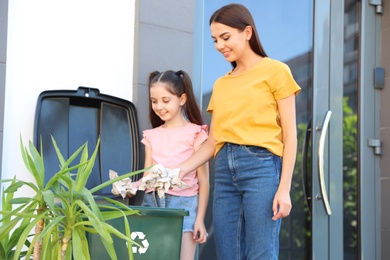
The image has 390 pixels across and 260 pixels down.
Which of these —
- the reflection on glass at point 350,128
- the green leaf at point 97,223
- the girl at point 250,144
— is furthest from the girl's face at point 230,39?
the reflection on glass at point 350,128

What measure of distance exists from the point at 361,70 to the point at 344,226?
3.03 feet

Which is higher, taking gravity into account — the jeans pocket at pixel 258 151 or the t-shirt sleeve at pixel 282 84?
the t-shirt sleeve at pixel 282 84

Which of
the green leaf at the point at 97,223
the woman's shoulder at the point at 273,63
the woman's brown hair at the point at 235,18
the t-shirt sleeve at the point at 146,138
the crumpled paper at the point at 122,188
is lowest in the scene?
the green leaf at the point at 97,223

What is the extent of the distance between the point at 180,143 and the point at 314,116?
4.09ft

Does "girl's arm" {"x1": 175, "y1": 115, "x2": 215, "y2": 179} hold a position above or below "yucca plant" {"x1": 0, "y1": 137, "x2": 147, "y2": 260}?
above

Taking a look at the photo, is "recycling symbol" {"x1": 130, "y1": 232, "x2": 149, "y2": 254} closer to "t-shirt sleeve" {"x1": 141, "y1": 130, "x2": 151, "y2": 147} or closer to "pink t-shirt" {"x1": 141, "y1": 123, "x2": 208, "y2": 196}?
"pink t-shirt" {"x1": 141, "y1": 123, "x2": 208, "y2": 196}

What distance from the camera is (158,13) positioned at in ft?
13.0

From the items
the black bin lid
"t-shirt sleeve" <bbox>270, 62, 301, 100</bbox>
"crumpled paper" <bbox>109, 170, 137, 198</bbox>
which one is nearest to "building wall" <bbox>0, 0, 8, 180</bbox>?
Answer: the black bin lid

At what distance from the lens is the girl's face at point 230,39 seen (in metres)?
3.30

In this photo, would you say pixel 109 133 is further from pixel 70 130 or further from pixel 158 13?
pixel 158 13

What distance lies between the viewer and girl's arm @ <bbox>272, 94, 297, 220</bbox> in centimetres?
312

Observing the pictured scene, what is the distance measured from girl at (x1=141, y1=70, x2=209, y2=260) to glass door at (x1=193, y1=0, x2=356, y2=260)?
1.01 m

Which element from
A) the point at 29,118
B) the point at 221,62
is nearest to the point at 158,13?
the point at 221,62

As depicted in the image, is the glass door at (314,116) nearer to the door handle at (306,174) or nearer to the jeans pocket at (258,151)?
the door handle at (306,174)
